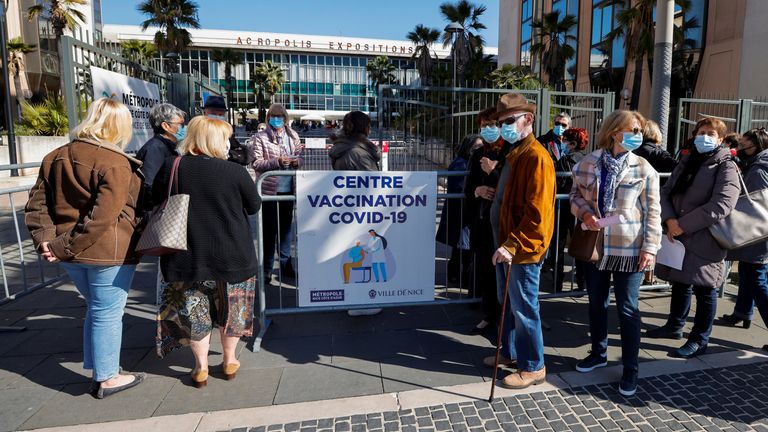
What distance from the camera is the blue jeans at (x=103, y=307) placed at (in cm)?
313

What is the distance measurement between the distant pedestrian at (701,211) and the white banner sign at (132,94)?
5.02 m

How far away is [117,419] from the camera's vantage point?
2.97 meters

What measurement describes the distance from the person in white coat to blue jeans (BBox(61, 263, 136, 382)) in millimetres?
1764

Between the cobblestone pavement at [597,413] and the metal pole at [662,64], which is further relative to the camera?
the metal pole at [662,64]

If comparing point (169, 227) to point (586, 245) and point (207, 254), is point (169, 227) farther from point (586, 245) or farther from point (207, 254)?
point (586, 245)

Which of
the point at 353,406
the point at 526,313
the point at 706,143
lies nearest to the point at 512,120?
the point at 526,313

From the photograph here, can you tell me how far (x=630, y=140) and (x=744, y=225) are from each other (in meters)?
1.36

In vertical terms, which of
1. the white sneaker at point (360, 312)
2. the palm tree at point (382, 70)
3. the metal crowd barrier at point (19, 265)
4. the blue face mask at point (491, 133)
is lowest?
the white sneaker at point (360, 312)

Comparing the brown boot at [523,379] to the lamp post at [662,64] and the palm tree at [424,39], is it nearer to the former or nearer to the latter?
the lamp post at [662,64]

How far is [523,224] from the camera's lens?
3090 millimetres

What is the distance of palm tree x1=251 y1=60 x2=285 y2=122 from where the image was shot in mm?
60906

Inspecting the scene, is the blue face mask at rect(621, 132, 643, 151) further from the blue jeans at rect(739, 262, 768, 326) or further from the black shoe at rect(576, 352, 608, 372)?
the blue jeans at rect(739, 262, 768, 326)

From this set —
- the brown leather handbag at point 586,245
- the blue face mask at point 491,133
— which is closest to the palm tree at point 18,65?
the blue face mask at point 491,133

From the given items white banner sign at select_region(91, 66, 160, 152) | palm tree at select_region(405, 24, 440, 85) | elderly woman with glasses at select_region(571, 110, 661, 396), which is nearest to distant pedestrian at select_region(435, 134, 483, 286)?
elderly woman with glasses at select_region(571, 110, 661, 396)
